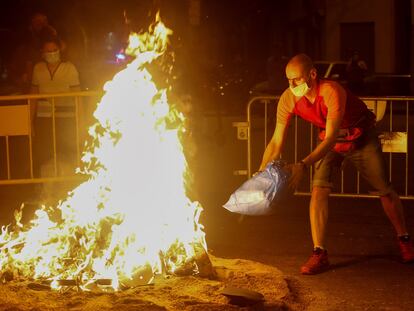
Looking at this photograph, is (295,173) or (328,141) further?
(328,141)

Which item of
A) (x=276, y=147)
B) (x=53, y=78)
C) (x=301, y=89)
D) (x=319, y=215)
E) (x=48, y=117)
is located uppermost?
(x=53, y=78)

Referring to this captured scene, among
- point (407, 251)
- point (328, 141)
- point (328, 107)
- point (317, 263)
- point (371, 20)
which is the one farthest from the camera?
point (371, 20)

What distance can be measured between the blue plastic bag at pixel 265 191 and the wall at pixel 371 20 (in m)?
26.0

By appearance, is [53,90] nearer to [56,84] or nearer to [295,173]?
[56,84]

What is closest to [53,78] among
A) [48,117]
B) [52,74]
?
[52,74]

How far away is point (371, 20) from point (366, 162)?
2533 centimetres

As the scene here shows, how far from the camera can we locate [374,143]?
25.5ft

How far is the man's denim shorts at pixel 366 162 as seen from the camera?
775 centimetres

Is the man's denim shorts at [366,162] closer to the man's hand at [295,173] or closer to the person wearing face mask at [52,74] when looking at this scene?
the man's hand at [295,173]

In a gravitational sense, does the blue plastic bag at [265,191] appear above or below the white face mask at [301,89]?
below

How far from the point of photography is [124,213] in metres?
6.97

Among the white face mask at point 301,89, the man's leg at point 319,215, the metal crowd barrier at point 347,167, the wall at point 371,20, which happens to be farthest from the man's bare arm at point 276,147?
the wall at point 371,20

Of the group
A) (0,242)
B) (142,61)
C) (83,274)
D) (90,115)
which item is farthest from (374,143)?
(90,115)

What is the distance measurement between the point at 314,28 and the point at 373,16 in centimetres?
271
